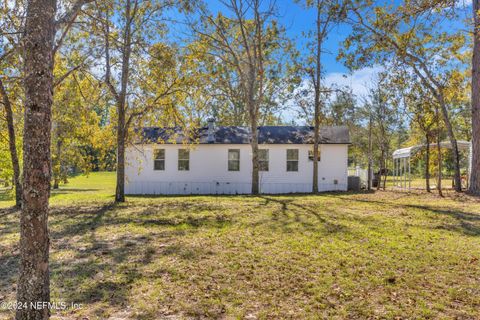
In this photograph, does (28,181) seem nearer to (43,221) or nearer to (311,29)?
(43,221)

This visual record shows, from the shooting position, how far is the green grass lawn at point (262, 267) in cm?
371

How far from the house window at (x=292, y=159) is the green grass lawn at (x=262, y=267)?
32.7 ft

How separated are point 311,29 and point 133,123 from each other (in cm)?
1009

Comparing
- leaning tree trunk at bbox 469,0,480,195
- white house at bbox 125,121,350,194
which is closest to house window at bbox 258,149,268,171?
white house at bbox 125,121,350,194

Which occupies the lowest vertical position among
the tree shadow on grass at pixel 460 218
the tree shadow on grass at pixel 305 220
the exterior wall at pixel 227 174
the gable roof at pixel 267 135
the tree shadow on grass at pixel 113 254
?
the tree shadow on grass at pixel 113 254

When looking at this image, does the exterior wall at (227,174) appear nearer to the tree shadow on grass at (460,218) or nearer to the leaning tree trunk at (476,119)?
the leaning tree trunk at (476,119)

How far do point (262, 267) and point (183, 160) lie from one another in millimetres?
14750

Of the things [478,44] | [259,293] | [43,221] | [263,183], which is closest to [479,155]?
[478,44]

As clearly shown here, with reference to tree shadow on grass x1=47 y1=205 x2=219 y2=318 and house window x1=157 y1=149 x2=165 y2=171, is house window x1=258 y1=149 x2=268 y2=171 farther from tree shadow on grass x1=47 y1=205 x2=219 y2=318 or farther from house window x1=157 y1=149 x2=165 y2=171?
tree shadow on grass x1=47 y1=205 x2=219 y2=318

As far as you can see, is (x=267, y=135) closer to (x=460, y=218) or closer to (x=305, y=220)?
(x=305, y=220)

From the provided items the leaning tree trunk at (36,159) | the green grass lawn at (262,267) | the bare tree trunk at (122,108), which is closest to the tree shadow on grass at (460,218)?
the green grass lawn at (262,267)

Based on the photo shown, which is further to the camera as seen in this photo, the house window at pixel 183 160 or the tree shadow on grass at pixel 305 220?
the house window at pixel 183 160

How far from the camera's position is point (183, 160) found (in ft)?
63.1

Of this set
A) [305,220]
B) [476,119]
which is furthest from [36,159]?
[476,119]
